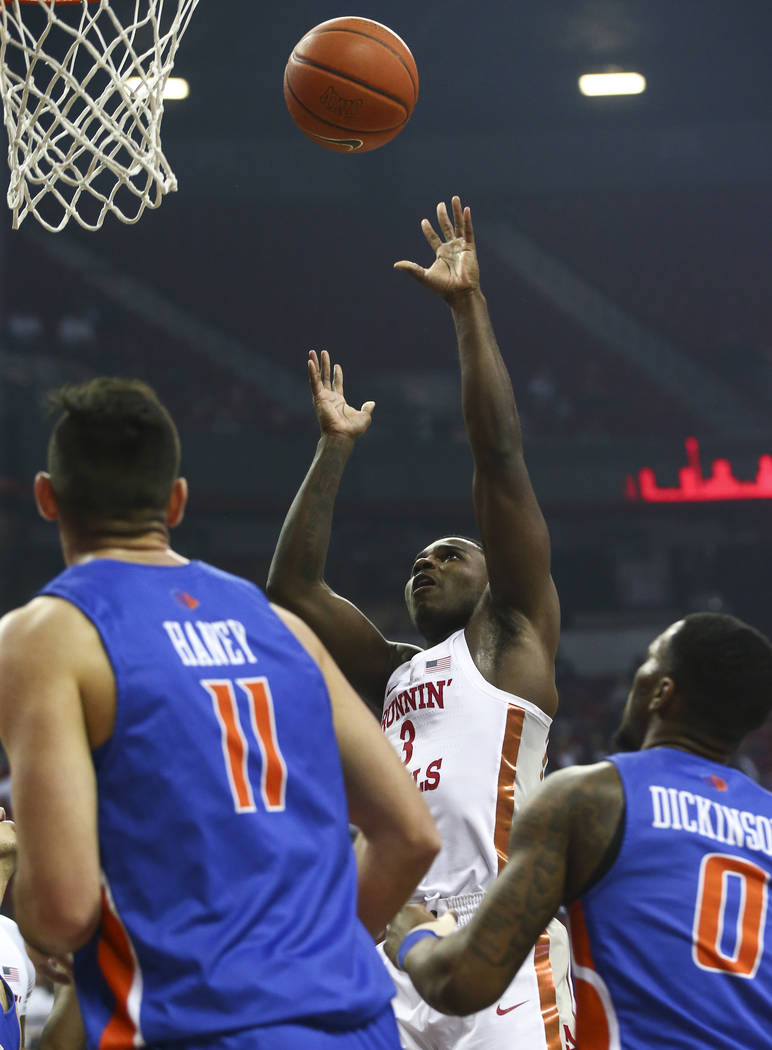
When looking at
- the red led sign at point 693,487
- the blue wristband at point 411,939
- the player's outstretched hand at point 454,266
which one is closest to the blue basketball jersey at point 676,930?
the blue wristband at point 411,939

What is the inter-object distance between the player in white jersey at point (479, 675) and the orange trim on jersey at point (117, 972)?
1566mm

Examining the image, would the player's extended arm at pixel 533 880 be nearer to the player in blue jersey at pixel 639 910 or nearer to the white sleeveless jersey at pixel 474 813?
the player in blue jersey at pixel 639 910

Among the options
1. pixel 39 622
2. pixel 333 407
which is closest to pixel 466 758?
pixel 333 407

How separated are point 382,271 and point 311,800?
53.1 feet

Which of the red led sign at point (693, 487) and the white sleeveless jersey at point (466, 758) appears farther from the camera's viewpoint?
the red led sign at point (693, 487)

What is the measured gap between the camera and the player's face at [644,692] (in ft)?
7.17

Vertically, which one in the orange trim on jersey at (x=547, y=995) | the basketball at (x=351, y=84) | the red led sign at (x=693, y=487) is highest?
the basketball at (x=351, y=84)

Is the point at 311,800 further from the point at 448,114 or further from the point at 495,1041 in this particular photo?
the point at 448,114

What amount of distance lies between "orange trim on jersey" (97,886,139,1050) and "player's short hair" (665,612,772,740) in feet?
3.33

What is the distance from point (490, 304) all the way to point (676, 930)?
16270 millimetres

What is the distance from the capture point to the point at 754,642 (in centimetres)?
213

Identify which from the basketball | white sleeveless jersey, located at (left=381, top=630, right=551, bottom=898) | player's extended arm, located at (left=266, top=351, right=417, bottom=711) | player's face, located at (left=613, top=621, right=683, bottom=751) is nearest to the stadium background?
the basketball

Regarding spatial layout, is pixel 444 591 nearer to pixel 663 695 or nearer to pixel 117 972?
pixel 663 695

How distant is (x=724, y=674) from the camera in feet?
6.97
